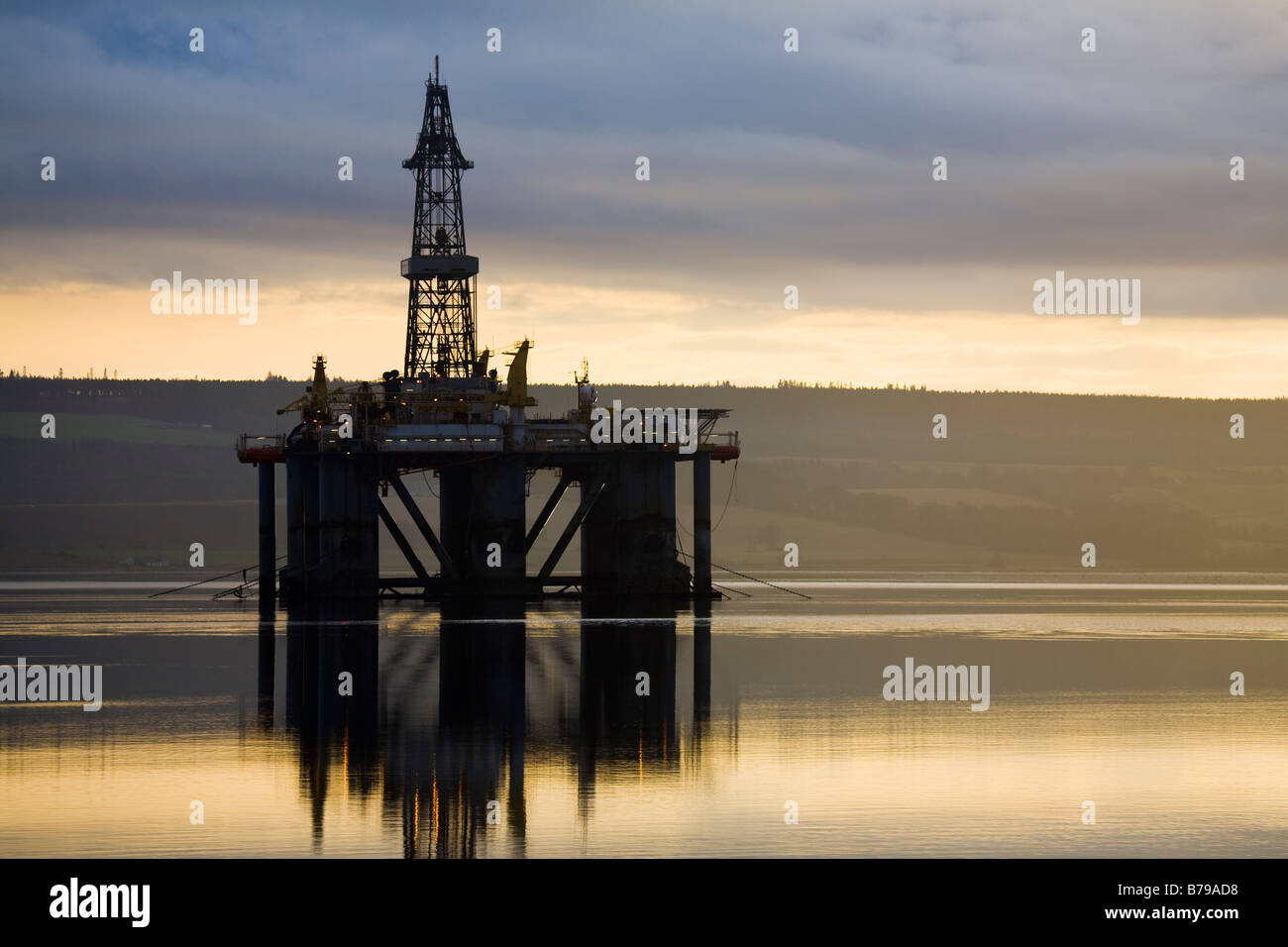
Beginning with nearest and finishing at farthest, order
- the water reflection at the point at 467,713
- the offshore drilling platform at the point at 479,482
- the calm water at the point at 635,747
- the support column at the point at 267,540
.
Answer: the calm water at the point at 635,747 → the water reflection at the point at 467,713 → the offshore drilling platform at the point at 479,482 → the support column at the point at 267,540

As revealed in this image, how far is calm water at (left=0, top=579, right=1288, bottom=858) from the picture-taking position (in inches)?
942

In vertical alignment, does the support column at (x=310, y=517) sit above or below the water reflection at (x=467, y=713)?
above

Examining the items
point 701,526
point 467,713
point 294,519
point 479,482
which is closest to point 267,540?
point 294,519

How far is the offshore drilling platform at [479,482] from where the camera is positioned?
239 feet

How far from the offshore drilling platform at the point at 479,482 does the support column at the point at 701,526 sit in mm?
88

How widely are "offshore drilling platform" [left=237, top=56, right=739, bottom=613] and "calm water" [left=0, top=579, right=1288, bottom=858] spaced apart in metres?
10.5

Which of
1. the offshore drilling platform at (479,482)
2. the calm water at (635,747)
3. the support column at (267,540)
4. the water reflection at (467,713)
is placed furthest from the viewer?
the support column at (267,540)

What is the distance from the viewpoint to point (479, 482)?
7225cm

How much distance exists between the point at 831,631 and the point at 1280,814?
128ft

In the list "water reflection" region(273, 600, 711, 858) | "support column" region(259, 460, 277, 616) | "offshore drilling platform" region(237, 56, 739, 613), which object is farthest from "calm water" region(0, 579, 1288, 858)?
"support column" region(259, 460, 277, 616)

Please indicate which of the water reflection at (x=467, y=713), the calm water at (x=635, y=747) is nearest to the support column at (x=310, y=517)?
the water reflection at (x=467, y=713)

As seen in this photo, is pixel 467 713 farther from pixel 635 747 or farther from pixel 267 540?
pixel 267 540

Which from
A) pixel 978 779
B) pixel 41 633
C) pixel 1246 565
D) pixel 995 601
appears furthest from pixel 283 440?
pixel 1246 565

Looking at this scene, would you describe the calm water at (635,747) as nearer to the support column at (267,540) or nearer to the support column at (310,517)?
the support column at (310,517)
